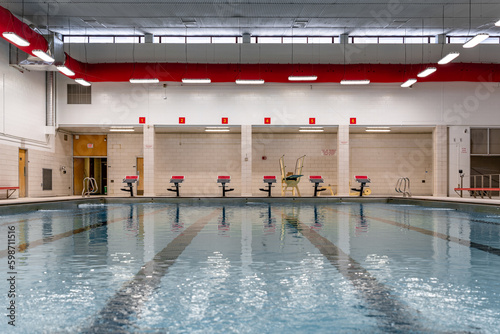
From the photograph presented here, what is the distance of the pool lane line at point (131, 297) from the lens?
193 centimetres

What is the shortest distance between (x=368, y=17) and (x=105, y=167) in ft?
39.4

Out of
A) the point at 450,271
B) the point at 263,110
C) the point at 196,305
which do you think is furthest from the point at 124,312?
the point at 263,110

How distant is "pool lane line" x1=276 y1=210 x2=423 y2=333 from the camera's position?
1.94 metres

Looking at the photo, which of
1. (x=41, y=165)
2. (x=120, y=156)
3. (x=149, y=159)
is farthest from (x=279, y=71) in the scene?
(x=41, y=165)

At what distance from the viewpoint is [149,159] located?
52.8ft

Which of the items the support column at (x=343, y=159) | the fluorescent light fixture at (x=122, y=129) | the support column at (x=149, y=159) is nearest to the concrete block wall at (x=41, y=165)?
the fluorescent light fixture at (x=122, y=129)

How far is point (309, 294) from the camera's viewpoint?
96.5 inches

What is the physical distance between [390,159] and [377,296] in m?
16.7

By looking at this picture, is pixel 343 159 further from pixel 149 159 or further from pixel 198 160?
pixel 149 159

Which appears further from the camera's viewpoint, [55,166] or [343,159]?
[343,159]

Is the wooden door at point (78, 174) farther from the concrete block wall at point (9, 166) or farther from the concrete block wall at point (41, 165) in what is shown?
the concrete block wall at point (9, 166)

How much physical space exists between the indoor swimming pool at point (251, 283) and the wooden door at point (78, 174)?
13.4 meters

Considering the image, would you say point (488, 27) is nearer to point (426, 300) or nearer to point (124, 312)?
point (426, 300)

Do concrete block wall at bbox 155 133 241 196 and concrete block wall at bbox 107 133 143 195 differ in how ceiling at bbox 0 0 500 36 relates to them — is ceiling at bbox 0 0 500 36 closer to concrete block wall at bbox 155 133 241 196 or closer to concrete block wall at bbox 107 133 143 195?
concrete block wall at bbox 107 133 143 195
